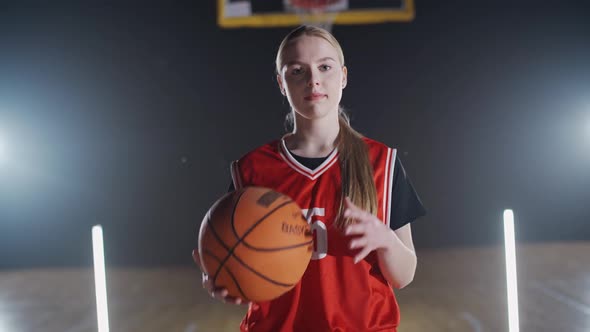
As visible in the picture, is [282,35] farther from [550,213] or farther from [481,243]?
[550,213]

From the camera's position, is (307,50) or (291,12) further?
(291,12)

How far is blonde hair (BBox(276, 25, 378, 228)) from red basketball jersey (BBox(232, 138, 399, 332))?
0.02 metres

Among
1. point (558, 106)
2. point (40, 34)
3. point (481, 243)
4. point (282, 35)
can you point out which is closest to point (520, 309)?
point (481, 243)

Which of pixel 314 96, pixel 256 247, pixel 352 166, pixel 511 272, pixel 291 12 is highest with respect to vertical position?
pixel 291 12

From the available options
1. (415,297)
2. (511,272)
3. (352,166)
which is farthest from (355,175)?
(415,297)

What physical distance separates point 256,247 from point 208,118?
388cm

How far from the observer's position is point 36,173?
4562 mm

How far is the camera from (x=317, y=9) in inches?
175

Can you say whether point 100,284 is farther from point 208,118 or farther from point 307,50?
point 208,118

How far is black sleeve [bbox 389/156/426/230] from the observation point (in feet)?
3.15

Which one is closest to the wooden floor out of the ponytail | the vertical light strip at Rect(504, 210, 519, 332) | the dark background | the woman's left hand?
the dark background

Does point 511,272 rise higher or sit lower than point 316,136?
lower

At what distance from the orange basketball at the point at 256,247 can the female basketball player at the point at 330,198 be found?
6 cm

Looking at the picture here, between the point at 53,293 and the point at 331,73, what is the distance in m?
3.42
